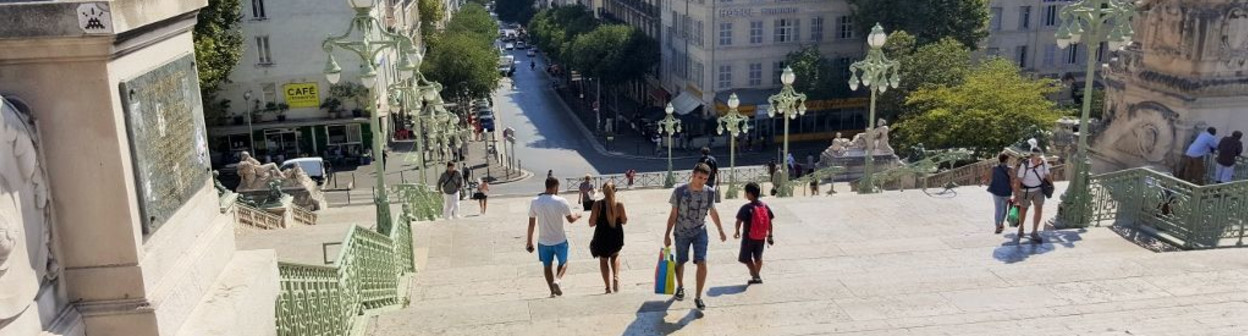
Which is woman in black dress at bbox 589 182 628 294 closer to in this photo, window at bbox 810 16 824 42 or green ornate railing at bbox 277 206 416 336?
green ornate railing at bbox 277 206 416 336

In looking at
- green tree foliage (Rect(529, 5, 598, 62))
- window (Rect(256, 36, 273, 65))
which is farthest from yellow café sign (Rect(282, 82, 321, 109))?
green tree foliage (Rect(529, 5, 598, 62))

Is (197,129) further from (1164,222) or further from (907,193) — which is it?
(907,193)

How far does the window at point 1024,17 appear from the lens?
52.9 m

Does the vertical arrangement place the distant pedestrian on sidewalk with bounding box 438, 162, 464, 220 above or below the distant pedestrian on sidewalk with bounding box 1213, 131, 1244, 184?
below

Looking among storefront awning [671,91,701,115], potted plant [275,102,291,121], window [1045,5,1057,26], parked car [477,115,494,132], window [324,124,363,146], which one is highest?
window [1045,5,1057,26]

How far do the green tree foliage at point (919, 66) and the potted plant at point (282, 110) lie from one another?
27106 millimetres

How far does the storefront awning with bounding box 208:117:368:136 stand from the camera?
137ft

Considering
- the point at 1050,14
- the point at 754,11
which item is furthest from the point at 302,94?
the point at 1050,14

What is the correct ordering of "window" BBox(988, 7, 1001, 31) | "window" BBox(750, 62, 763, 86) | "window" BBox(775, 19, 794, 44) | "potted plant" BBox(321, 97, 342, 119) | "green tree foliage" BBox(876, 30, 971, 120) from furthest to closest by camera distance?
"window" BBox(988, 7, 1001, 31) < "window" BBox(750, 62, 763, 86) < "window" BBox(775, 19, 794, 44) < "potted plant" BBox(321, 97, 342, 119) < "green tree foliage" BBox(876, 30, 971, 120)

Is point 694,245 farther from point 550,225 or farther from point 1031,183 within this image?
point 1031,183

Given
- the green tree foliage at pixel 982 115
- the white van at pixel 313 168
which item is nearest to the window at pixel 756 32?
the green tree foliage at pixel 982 115

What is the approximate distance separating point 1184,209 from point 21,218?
1376 centimetres

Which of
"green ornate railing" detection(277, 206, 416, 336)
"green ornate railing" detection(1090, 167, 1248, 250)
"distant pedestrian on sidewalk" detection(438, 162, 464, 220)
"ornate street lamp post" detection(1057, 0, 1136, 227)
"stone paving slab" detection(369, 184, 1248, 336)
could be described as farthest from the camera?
"distant pedestrian on sidewalk" detection(438, 162, 464, 220)

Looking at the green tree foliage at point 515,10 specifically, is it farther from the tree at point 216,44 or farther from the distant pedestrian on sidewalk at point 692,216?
the distant pedestrian on sidewalk at point 692,216
